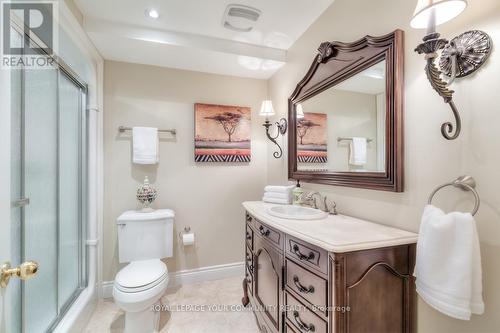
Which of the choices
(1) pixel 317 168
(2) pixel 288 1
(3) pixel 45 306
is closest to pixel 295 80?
(2) pixel 288 1

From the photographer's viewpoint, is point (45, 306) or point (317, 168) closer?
point (45, 306)

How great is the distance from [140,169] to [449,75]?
2394 mm

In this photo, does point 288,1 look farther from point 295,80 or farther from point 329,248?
point 329,248

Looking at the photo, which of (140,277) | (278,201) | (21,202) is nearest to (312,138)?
(278,201)

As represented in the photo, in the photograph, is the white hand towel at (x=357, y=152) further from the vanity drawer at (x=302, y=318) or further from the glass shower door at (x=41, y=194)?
the glass shower door at (x=41, y=194)

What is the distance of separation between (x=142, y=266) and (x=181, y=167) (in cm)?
100

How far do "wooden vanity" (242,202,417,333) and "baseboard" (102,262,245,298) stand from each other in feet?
4.36

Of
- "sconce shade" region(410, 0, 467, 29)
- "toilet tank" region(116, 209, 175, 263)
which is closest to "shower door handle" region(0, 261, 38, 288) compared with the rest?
"toilet tank" region(116, 209, 175, 263)

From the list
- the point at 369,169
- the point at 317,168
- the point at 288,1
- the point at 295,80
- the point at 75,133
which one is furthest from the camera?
the point at 295,80

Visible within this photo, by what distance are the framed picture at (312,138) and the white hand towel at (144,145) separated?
4.57 ft

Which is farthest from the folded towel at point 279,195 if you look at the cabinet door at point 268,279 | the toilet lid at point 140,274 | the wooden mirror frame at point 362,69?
the toilet lid at point 140,274

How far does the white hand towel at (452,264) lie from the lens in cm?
83

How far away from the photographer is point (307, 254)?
1112 mm

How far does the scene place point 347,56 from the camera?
1.54 m
